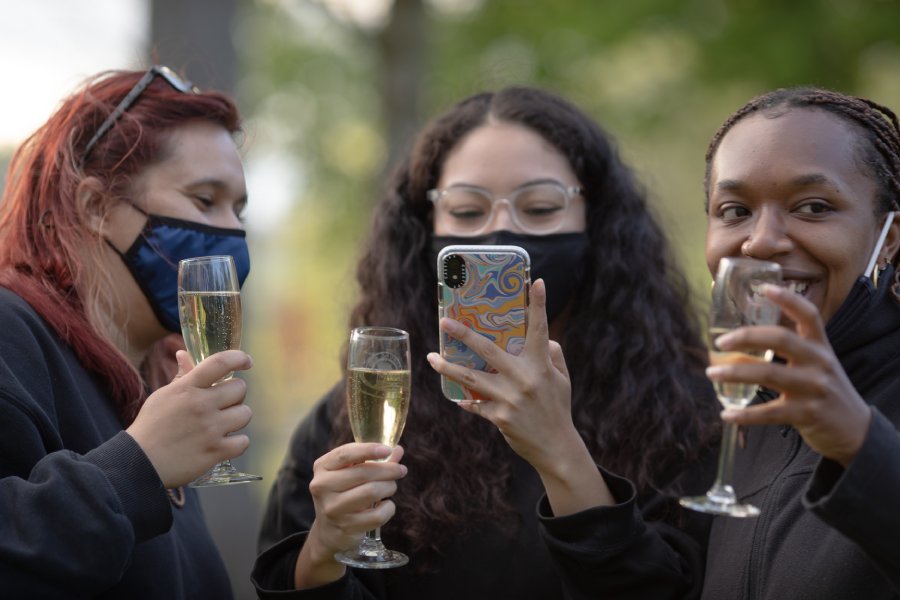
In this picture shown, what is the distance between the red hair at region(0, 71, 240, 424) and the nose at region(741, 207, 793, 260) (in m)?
1.97

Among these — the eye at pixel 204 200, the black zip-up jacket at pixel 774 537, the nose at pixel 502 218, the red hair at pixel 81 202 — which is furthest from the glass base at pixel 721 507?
the eye at pixel 204 200

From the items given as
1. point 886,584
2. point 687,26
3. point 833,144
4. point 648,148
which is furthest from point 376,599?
point 648,148

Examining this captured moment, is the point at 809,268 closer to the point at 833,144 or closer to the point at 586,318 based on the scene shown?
the point at 833,144

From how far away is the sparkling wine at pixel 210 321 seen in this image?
2.79m

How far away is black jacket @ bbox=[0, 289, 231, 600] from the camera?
2.47 meters

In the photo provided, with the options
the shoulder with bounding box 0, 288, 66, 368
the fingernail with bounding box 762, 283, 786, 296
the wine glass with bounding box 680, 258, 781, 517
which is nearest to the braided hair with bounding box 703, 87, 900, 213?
the wine glass with bounding box 680, 258, 781, 517

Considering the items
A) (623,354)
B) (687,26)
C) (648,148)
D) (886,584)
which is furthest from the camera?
(648,148)

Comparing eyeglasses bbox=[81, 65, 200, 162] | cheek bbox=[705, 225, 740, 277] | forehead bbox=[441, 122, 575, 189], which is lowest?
cheek bbox=[705, 225, 740, 277]

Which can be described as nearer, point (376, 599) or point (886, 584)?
point (886, 584)

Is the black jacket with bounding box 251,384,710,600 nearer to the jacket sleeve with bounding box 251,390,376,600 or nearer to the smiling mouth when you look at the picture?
the jacket sleeve with bounding box 251,390,376,600

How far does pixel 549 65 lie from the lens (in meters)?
11.8

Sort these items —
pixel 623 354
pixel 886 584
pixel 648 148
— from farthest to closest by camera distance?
pixel 648 148, pixel 623 354, pixel 886 584

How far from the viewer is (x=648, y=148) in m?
13.3

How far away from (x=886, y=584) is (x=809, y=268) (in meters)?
0.82
